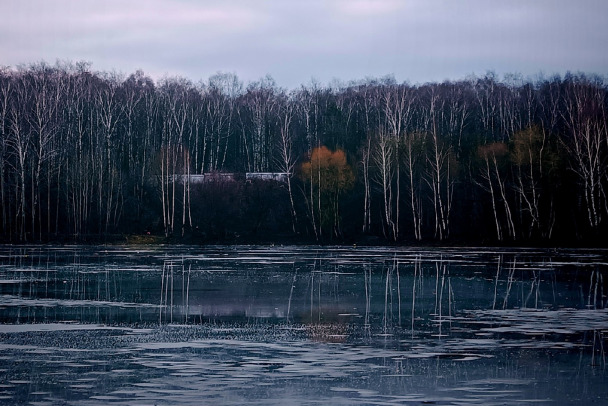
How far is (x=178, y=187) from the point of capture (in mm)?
71250

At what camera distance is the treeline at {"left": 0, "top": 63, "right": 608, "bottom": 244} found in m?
62.4

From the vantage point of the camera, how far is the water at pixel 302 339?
10.8m

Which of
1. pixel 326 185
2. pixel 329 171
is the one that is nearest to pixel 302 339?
pixel 326 185

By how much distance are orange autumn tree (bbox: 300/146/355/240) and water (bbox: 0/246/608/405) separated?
3565 centimetres

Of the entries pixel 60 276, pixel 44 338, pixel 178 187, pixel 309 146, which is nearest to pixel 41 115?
pixel 178 187

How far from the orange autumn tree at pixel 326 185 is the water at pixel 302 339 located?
35651 mm

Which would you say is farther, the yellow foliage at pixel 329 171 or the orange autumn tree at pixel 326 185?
the yellow foliage at pixel 329 171

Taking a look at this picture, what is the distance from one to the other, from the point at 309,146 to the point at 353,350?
64.7m

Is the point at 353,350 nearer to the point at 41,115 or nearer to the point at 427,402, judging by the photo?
the point at 427,402

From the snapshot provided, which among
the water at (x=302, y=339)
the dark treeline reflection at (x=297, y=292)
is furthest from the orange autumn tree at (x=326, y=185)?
the water at (x=302, y=339)

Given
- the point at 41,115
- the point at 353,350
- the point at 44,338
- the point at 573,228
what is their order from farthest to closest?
the point at 41,115
the point at 573,228
the point at 44,338
the point at 353,350

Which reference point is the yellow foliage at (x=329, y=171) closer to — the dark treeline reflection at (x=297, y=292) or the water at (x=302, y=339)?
the dark treeline reflection at (x=297, y=292)

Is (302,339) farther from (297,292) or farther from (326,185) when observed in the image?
(326,185)

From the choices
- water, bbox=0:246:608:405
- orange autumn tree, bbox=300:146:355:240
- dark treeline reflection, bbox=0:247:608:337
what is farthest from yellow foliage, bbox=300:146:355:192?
water, bbox=0:246:608:405
